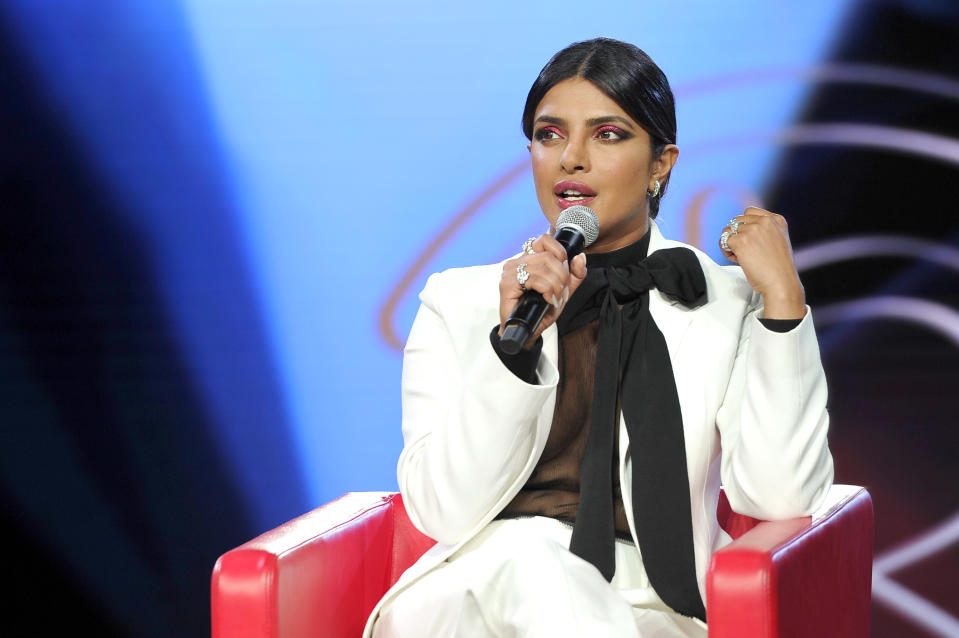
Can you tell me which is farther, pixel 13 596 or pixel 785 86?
pixel 13 596

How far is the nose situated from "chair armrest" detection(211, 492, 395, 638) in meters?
0.67

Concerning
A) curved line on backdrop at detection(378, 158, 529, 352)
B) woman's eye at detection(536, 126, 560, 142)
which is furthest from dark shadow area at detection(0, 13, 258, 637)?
woman's eye at detection(536, 126, 560, 142)

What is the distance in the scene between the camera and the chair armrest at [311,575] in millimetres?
1606

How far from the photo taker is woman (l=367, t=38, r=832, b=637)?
1681 millimetres

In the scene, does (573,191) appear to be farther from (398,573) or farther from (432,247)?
(432,247)

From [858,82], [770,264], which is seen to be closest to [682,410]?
[770,264]

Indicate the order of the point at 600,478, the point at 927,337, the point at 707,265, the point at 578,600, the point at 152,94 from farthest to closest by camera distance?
the point at 152,94
the point at 927,337
the point at 707,265
the point at 600,478
the point at 578,600

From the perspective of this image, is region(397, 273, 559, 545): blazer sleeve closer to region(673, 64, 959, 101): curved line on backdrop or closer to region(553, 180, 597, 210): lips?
region(553, 180, 597, 210): lips

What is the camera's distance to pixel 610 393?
1.83 meters

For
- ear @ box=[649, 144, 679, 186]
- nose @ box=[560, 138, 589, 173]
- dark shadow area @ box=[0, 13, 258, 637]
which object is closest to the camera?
nose @ box=[560, 138, 589, 173]

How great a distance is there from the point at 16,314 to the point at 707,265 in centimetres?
195

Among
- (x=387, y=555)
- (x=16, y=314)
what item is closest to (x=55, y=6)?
(x=16, y=314)

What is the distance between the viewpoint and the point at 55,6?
10.2 feet

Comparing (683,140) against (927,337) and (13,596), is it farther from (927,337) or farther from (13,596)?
(13,596)
